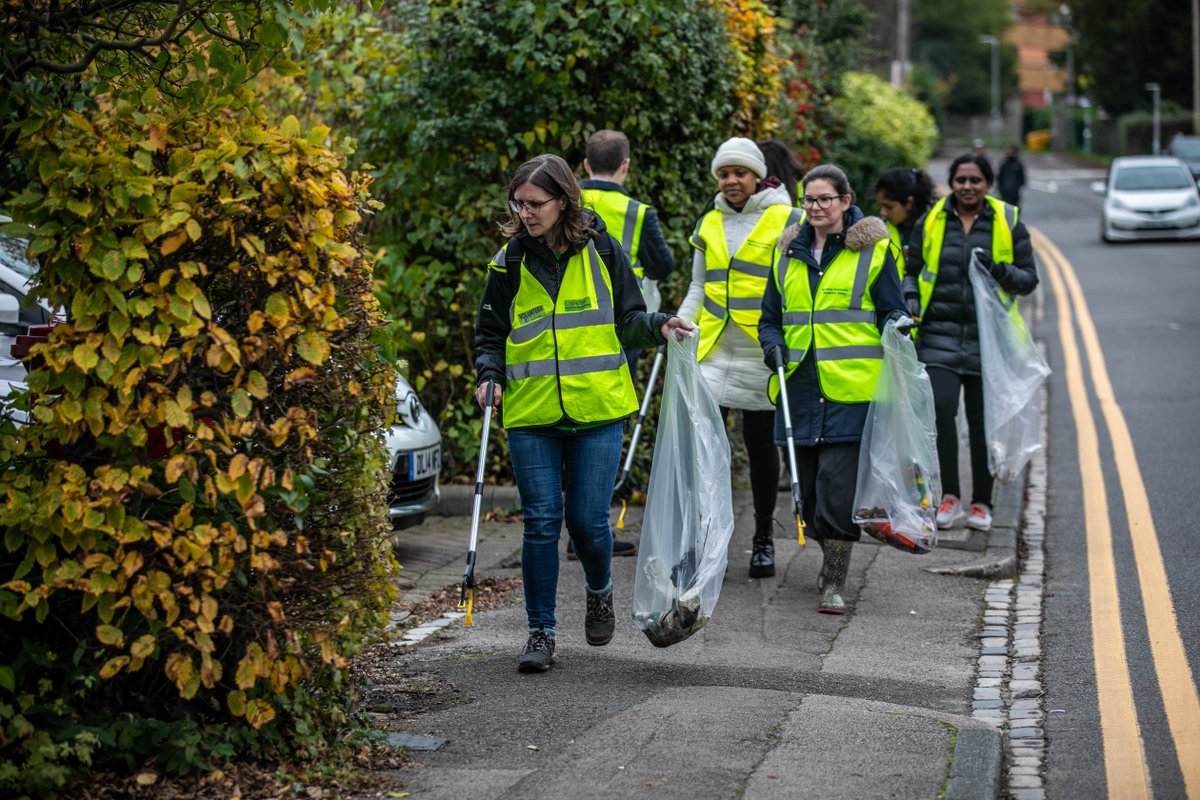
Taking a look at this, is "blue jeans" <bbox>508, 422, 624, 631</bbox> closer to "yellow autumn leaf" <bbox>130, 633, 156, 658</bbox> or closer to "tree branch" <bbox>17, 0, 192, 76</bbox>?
"yellow autumn leaf" <bbox>130, 633, 156, 658</bbox>

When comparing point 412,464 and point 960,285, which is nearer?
point 412,464

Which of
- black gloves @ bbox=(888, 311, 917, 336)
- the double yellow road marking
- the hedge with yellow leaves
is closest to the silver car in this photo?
black gloves @ bbox=(888, 311, 917, 336)

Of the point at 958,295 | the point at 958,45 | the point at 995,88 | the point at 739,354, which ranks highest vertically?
A: the point at 958,45

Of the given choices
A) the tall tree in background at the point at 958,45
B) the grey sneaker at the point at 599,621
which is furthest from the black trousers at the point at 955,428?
the tall tree in background at the point at 958,45

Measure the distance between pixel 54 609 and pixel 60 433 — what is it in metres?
0.55

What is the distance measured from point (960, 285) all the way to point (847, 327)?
6.28 ft

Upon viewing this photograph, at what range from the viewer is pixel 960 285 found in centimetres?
876

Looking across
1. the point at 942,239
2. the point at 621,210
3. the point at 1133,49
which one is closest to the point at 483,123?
the point at 621,210

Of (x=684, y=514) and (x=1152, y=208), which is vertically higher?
(x=1152, y=208)

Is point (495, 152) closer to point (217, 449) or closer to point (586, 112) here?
point (586, 112)

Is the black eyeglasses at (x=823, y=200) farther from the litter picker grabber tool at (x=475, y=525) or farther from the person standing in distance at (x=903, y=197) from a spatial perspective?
the person standing in distance at (x=903, y=197)

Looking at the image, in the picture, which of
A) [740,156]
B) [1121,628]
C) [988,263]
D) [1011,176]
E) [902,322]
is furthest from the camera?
[1011,176]

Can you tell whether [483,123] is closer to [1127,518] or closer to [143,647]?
[1127,518]

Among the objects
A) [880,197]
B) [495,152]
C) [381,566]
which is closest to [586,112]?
[495,152]
